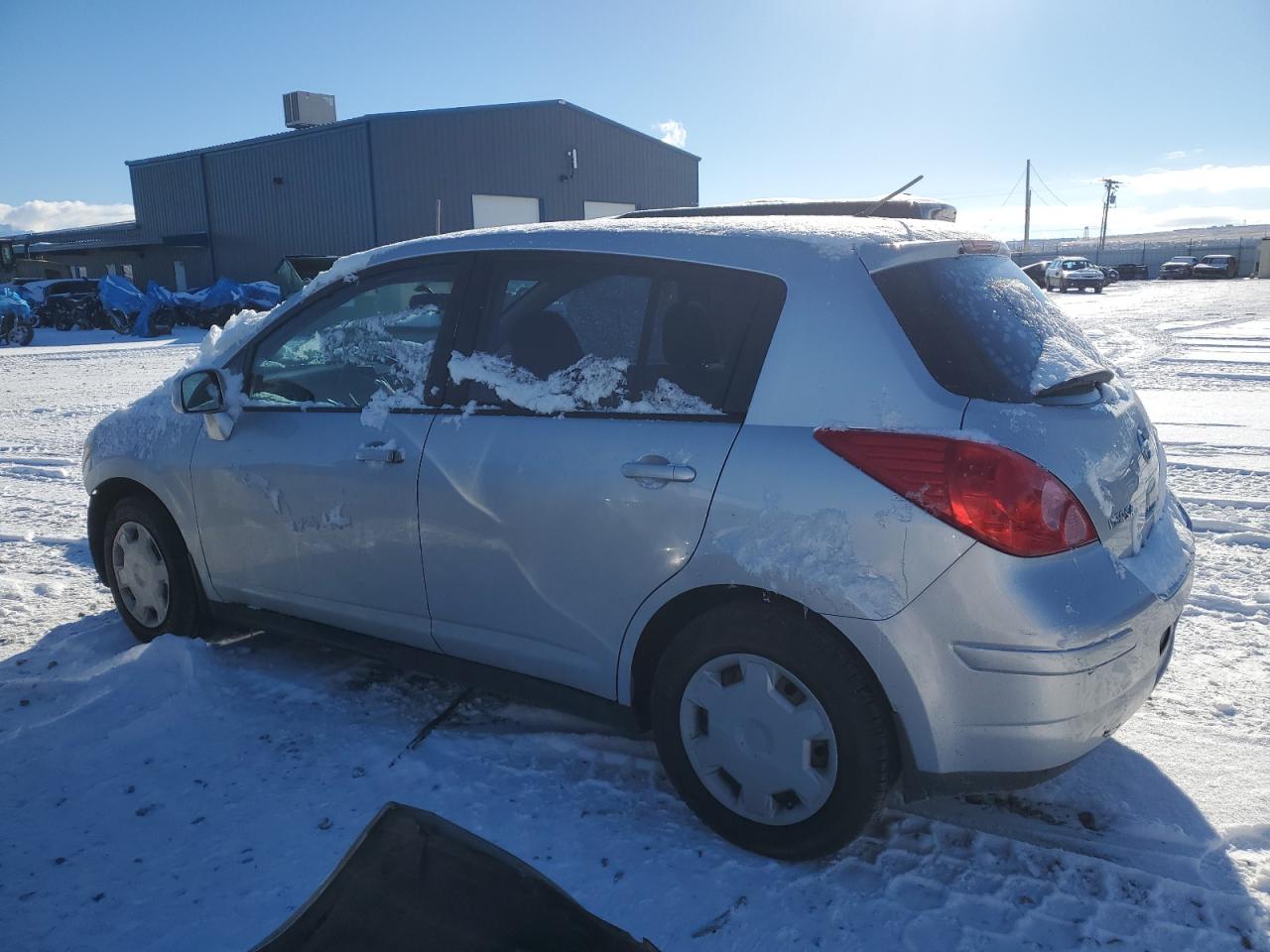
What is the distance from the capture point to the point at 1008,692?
88.8 inches

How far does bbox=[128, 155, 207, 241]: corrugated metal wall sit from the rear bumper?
37920mm

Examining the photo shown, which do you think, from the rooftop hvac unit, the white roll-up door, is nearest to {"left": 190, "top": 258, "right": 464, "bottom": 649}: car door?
the white roll-up door

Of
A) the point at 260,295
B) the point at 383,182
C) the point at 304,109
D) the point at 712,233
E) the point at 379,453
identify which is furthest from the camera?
the point at 304,109

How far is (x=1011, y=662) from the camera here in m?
2.23

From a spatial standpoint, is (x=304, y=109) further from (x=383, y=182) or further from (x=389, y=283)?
(x=389, y=283)

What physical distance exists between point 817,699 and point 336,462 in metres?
1.89

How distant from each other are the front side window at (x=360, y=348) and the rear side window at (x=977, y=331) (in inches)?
62.1

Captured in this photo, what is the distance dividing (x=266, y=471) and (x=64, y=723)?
1175 mm

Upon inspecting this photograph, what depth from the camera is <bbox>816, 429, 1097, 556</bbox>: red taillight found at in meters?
2.23

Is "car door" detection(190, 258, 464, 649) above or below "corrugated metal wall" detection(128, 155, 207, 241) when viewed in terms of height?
below

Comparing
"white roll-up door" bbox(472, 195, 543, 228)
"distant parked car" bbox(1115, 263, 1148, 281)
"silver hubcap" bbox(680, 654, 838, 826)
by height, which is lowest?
"silver hubcap" bbox(680, 654, 838, 826)

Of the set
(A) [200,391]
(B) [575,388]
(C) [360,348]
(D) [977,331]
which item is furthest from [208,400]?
(D) [977,331]

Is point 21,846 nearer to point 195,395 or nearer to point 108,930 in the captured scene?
point 108,930

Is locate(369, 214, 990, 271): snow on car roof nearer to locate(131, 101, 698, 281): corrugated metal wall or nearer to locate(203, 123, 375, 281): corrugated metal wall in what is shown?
locate(131, 101, 698, 281): corrugated metal wall
